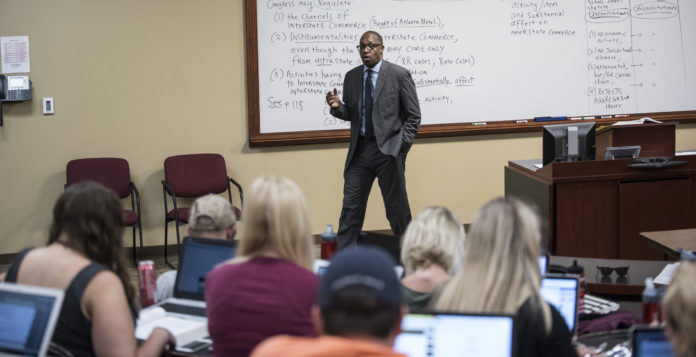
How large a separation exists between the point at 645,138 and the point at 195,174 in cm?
331

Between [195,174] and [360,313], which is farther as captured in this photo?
[195,174]

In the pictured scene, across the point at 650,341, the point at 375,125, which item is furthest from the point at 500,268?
the point at 375,125

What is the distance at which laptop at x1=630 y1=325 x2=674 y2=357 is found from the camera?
1.87 metres

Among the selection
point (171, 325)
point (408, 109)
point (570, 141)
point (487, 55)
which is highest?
point (487, 55)

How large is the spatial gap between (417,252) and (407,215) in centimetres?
322

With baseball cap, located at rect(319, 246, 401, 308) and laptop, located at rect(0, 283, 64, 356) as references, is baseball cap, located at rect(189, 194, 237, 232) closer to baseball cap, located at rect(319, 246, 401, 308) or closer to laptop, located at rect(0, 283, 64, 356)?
laptop, located at rect(0, 283, 64, 356)

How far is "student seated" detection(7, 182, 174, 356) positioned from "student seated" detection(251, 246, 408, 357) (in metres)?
1.07

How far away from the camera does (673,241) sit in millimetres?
3848

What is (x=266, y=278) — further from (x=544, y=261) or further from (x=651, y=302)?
(x=651, y=302)

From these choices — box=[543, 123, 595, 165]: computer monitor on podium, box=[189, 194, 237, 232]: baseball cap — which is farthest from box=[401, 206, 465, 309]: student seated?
box=[543, 123, 595, 165]: computer monitor on podium

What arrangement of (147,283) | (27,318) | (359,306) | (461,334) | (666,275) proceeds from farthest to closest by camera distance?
(666,275) < (147,283) < (27,318) < (461,334) < (359,306)

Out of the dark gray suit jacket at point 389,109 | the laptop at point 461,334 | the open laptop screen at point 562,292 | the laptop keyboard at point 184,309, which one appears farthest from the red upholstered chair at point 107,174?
the laptop at point 461,334

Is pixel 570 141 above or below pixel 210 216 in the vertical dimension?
above

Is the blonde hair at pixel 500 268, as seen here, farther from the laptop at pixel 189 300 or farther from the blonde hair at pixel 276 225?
the laptop at pixel 189 300
